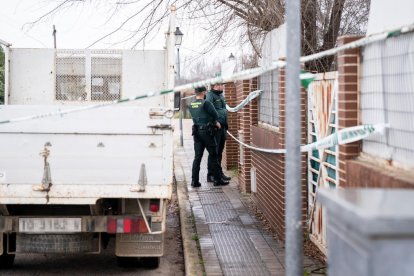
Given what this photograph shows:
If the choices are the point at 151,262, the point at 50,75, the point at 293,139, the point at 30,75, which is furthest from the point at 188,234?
the point at 293,139

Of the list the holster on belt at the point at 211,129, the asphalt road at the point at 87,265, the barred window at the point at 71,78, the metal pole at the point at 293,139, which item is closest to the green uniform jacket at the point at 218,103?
the holster on belt at the point at 211,129

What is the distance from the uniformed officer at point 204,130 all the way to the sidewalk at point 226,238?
0.34 meters

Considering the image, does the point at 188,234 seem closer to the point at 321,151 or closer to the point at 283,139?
the point at 283,139

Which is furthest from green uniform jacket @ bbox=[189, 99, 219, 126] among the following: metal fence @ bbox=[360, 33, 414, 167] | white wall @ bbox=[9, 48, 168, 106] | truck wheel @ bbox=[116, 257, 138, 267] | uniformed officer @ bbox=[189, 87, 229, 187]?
metal fence @ bbox=[360, 33, 414, 167]

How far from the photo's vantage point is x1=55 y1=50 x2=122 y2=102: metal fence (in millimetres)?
10781

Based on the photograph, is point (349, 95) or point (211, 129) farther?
point (211, 129)

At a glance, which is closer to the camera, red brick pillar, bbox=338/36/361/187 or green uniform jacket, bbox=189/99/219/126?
red brick pillar, bbox=338/36/361/187

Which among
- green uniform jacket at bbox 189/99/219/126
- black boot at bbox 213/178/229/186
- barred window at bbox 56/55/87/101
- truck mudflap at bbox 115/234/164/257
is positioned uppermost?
barred window at bbox 56/55/87/101

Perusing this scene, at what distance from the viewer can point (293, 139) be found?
4.68 meters

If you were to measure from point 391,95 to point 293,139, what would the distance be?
4.03ft

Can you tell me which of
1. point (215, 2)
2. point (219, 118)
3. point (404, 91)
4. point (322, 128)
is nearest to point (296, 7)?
point (404, 91)

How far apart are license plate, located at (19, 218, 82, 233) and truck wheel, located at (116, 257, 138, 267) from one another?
0.99 meters

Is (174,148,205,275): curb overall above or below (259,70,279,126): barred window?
below

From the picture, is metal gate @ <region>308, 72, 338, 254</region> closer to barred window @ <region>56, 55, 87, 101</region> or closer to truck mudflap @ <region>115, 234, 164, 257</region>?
truck mudflap @ <region>115, 234, 164, 257</region>
